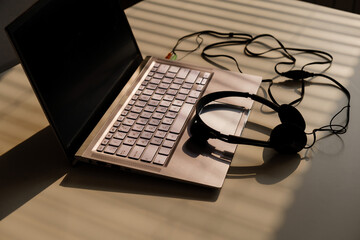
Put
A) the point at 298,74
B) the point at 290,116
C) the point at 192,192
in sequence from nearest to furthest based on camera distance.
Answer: the point at 192,192 → the point at 290,116 → the point at 298,74

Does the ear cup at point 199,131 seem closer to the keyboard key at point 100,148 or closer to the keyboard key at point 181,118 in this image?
the keyboard key at point 181,118

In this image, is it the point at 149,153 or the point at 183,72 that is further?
the point at 183,72

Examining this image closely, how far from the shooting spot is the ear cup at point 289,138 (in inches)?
32.9

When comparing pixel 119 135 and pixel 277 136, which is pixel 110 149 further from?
pixel 277 136

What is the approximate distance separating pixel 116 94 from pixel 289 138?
1.30 feet

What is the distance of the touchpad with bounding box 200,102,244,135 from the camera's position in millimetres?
898

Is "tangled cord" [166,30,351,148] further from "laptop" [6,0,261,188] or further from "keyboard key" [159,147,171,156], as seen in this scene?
"keyboard key" [159,147,171,156]

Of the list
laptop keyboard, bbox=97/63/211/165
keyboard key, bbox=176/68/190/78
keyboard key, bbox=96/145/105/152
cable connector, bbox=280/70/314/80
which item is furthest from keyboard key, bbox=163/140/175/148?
cable connector, bbox=280/70/314/80

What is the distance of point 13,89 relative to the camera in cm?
106

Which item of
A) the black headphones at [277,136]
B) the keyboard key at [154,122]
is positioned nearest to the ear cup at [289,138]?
the black headphones at [277,136]

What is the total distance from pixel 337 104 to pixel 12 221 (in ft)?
2.34

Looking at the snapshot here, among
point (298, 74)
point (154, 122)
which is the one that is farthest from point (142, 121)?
point (298, 74)

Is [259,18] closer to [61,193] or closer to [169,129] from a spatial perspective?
[169,129]

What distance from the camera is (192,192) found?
2.61 ft
